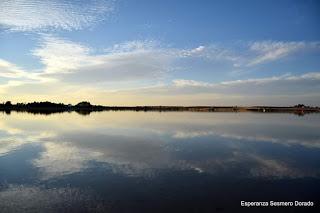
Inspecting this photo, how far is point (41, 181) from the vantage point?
1389 centimetres

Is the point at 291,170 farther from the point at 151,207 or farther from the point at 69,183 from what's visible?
the point at 69,183

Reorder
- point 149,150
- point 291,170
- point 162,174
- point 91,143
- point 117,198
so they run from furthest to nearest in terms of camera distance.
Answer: point 91,143
point 149,150
point 291,170
point 162,174
point 117,198

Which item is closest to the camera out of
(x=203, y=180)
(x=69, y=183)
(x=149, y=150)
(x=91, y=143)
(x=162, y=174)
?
(x=69, y=183)

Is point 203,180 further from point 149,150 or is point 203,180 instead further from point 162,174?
point 149,150

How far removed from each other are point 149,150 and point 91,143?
242 inches

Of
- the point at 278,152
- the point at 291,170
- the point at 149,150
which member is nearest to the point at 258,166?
the point at 291,170

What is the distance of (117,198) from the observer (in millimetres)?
11664

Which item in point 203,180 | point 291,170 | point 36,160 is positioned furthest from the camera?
point 36,160

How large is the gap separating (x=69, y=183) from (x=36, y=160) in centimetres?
627

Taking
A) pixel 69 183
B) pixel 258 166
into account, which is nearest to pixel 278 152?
pixel 258 166

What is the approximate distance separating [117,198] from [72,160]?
805cm

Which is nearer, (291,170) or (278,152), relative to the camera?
(291,170)

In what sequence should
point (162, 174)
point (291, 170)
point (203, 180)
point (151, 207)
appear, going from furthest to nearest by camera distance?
1. point (291, 170)
2. point (162, 174)
3. point (203, 180)
4. point (151, 207)

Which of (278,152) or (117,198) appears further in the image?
(278,152)
